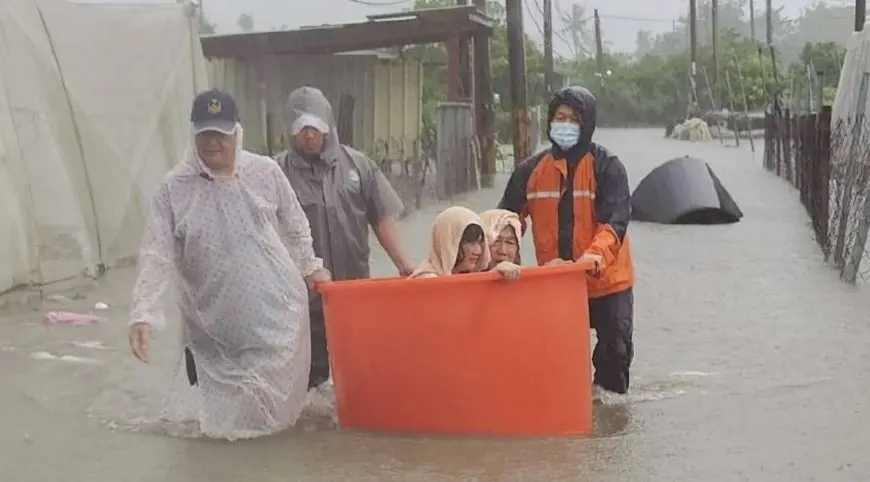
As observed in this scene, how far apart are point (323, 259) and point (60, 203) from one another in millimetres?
4818

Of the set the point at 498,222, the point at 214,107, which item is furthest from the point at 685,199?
the point at 214,107

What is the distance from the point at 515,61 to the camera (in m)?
25.0

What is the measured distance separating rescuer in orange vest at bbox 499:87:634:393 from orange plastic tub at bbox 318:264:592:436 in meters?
0.57

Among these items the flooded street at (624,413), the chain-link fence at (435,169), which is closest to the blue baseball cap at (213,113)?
the flooded street at (624,413)

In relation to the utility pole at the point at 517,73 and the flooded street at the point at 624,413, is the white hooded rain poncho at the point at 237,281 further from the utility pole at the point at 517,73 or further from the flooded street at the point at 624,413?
the utility pole at the point at 517,73

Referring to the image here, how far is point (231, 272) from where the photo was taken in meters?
5.86

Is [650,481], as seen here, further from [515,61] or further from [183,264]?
[515,61]

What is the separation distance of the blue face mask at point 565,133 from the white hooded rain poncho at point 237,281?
3.90ft

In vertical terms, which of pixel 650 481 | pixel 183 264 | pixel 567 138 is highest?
pixel 567 138

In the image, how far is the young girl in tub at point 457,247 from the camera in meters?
5.89

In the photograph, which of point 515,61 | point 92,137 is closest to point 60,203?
point 92,137

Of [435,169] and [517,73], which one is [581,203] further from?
[517,73]

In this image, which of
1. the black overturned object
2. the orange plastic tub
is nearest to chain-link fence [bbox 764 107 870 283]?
the black overturned object

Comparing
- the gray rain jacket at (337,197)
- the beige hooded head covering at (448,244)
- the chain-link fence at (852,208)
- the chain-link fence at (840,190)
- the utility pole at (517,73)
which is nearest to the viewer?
the beige hooded head covering at (448,244)
